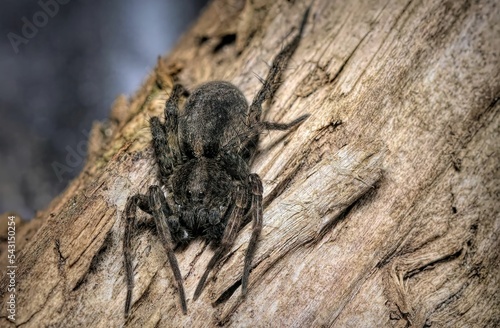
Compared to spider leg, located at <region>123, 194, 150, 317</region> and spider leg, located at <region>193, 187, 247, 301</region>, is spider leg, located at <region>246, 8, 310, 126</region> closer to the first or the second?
spider leg, located at <region>193, 187, 247, 301</region>

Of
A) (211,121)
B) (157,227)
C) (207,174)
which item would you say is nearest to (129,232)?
(157,227)

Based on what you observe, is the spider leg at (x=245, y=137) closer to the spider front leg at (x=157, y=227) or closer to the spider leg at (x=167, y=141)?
the spider leg at (x=167, y=141)

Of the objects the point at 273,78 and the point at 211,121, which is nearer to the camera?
the point at 211,121

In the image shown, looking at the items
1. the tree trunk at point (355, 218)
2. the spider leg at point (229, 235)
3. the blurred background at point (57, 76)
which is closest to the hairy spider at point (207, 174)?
the spider leg at point (229, 235)

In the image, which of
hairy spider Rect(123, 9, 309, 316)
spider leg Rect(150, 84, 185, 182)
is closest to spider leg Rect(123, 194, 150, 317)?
hairy spider Rect(123, 9, 309, 316)

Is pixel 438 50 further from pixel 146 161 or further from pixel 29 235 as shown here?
pixel 29 235

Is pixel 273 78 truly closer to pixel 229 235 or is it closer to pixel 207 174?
pixel 207 174
